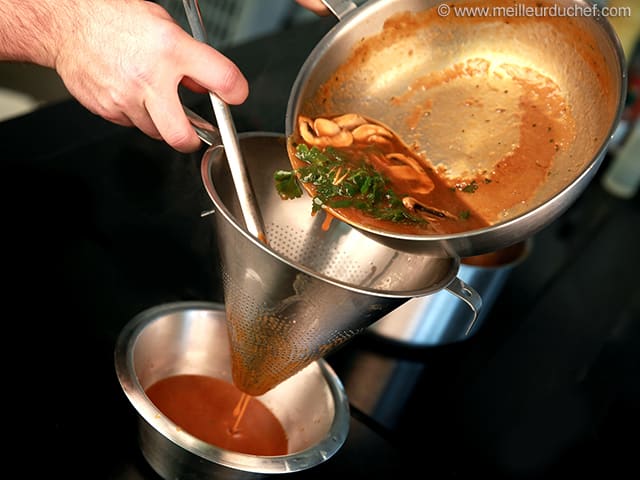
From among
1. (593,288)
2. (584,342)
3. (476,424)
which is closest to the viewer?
(476,424)

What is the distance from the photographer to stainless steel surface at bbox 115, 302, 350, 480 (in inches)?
42.3

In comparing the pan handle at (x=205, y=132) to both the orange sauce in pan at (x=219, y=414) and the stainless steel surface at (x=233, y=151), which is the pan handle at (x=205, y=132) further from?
the orange sauce in pan at (x=219, y=414)

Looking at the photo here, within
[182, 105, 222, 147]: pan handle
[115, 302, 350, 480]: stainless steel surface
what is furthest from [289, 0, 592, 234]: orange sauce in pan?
[115, 302, 350, 480]: stainless steel surface

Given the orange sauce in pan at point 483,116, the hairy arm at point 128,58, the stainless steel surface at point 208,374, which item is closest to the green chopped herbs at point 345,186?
the orange sauce in pan at point 483,116

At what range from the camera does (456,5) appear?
1174 mm

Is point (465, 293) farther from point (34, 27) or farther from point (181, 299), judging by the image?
point (34, 27)

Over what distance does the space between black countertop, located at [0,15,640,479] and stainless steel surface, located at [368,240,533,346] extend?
37mm

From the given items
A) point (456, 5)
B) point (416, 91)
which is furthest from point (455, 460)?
point (456, 5)

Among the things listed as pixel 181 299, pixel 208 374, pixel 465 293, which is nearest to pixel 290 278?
pixel 465 293

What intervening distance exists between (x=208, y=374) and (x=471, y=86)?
24.2 inches

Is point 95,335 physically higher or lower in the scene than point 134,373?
lower

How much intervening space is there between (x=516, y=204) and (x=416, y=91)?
0.25m

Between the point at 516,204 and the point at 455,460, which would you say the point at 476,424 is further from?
the point at 516,204

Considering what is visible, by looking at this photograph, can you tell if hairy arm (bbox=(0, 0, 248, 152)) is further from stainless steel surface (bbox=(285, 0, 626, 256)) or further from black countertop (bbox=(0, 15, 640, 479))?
black countertop (bbox=(0, 15, 640, 479))
